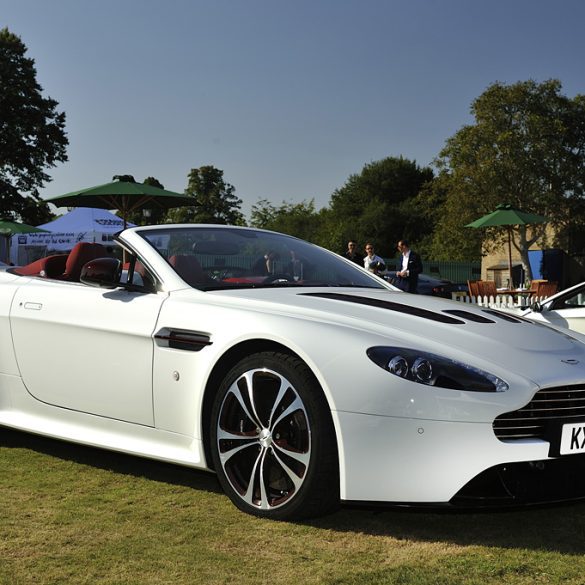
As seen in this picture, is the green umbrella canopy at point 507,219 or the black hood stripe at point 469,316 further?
the green umbrella canopy at point 507,219

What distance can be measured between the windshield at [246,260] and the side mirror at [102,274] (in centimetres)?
27

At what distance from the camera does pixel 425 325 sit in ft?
11.0

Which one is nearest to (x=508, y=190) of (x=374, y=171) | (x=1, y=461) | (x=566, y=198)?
(x=566, y=198)

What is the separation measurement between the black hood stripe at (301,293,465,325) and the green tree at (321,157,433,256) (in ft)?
204

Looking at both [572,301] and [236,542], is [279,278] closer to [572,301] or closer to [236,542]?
[236,542]

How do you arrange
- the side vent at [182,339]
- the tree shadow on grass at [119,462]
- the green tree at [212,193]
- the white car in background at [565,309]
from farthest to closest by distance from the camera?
the green tree at [212,193]
the white car in background at [565,309]
the tree shadow on grass at [119,462]
the side vent at [182,339]

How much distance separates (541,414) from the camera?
297 cm

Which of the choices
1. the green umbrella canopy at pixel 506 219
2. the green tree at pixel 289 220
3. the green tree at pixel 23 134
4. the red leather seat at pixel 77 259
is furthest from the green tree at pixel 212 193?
the red leather seat at pixel 77 259

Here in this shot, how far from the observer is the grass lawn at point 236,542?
2715mm

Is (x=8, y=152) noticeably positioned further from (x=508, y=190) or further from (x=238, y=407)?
(x=238, y=407)

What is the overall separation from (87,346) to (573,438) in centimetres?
230

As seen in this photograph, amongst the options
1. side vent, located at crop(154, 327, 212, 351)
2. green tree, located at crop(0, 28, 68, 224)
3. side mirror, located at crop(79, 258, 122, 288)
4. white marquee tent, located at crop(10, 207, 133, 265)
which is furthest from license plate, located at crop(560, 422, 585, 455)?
green tree, located at crop(0, 28, 68, 224)

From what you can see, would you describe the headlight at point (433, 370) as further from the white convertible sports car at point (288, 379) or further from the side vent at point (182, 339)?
the side vent at point (182, 339)

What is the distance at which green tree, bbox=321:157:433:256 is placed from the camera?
2643 inches
